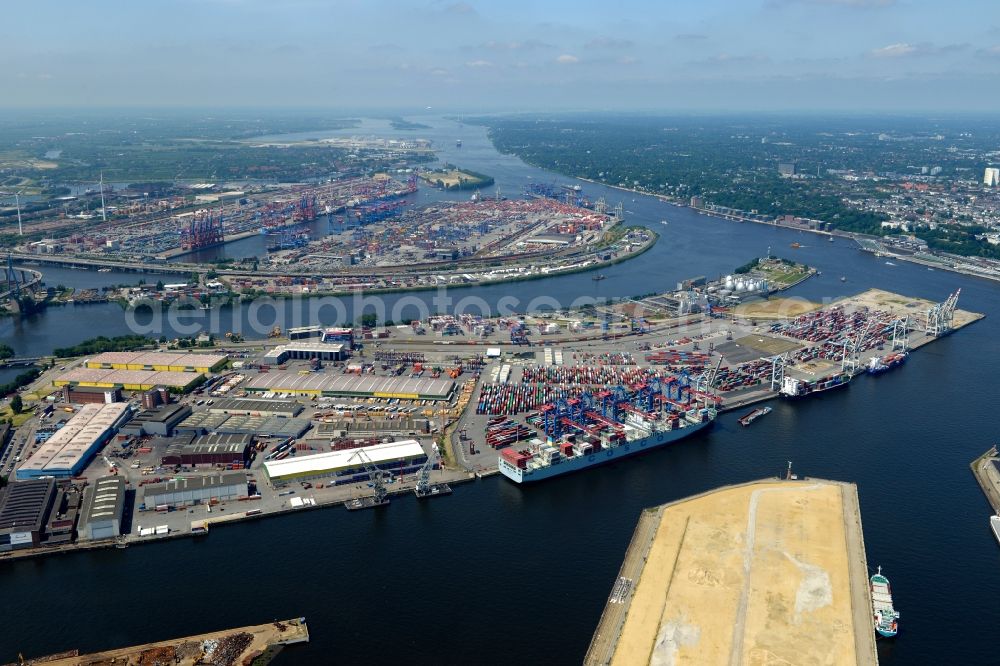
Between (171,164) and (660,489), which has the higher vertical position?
(171,164)

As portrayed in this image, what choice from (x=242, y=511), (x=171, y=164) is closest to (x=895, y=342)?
(x=242, y=511)

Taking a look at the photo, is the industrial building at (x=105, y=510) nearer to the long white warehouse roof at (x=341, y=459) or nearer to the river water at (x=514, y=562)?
the river water at (x=514, y=562)

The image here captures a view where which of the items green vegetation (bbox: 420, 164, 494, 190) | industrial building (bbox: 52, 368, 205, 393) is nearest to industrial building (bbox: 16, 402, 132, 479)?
industrial building (bbox: 52, 368, 205, 393)

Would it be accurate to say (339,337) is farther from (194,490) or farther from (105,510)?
(105,510)

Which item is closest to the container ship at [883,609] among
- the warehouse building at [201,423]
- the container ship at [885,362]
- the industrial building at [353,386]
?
the industrial building at [353,386]

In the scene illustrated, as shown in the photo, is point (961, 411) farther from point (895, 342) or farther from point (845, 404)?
point (895, 342)
